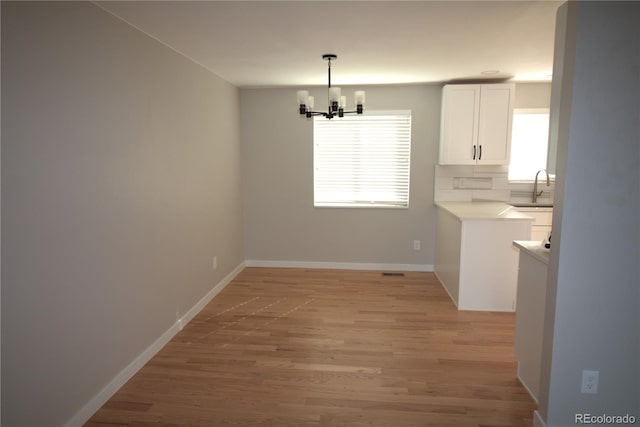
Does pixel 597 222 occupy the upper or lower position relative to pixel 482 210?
upper

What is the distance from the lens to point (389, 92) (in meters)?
5.01

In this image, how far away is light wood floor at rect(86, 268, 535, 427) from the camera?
2.37 meters

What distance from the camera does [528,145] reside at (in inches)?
199

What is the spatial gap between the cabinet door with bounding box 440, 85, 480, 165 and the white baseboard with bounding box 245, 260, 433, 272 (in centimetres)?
146

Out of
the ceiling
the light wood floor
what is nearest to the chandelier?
the ceiling

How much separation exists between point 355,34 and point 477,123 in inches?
93.8

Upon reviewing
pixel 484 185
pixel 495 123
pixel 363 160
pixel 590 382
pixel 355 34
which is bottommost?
pixel 590 382

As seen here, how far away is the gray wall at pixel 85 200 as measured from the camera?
182 centimetres

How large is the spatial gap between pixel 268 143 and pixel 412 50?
249 centimetres

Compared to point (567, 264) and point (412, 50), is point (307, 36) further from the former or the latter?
point (567, 264)

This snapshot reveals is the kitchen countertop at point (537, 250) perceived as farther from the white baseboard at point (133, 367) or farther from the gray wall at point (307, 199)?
the white baseboard at point (133, 367)

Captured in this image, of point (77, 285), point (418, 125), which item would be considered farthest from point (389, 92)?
point (77, 285)

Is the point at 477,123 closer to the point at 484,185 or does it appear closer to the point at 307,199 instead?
the point at 484,185

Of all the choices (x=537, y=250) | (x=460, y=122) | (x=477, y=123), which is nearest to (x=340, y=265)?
(x=460, y=122)
